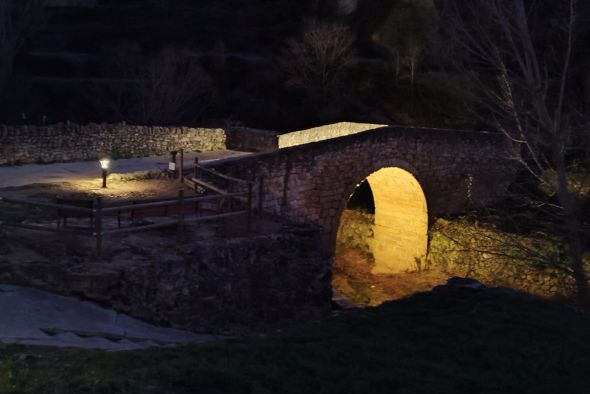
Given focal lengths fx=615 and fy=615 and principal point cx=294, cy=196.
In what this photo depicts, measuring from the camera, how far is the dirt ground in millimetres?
17875

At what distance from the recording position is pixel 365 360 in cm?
681

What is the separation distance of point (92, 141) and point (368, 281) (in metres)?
9.93

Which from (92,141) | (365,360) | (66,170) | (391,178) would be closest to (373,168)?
(391,178)

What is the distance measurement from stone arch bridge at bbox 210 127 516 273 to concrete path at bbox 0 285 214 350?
537 cm

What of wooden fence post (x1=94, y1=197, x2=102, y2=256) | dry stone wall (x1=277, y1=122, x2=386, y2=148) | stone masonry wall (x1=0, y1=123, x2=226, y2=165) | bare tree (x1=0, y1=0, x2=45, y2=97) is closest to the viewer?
wooden fence post (x1=94, y1=197, x2=102, y2=256)

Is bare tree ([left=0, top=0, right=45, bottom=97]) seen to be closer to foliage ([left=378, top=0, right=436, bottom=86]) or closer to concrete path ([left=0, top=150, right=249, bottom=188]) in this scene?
concrete path ([left=0, top=150, right=249, bottom=188])

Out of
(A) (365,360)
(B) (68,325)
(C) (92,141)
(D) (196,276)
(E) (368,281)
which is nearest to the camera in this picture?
(A) (365,360)

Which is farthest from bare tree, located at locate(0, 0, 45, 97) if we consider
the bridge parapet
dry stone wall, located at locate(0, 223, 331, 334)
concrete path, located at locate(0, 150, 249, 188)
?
dry stone wall, located at locate(0, 223, 331, 334)

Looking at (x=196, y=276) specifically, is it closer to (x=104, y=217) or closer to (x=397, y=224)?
(x=104, y=217)

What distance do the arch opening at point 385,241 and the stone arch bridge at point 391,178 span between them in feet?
0.11

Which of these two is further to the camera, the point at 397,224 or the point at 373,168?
the point at 397,224

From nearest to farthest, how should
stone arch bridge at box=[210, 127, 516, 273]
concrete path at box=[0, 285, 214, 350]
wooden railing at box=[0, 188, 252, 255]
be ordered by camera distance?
concrete path at box=[0, 285, 214, 350], wooden railing at box=[0, 188, 252, 255], stone arch bridge at box=[210, 127, 516, 273]

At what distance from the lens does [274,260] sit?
1107 cm

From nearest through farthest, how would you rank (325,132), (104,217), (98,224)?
(98,224) < (104,217) < (325,132)
